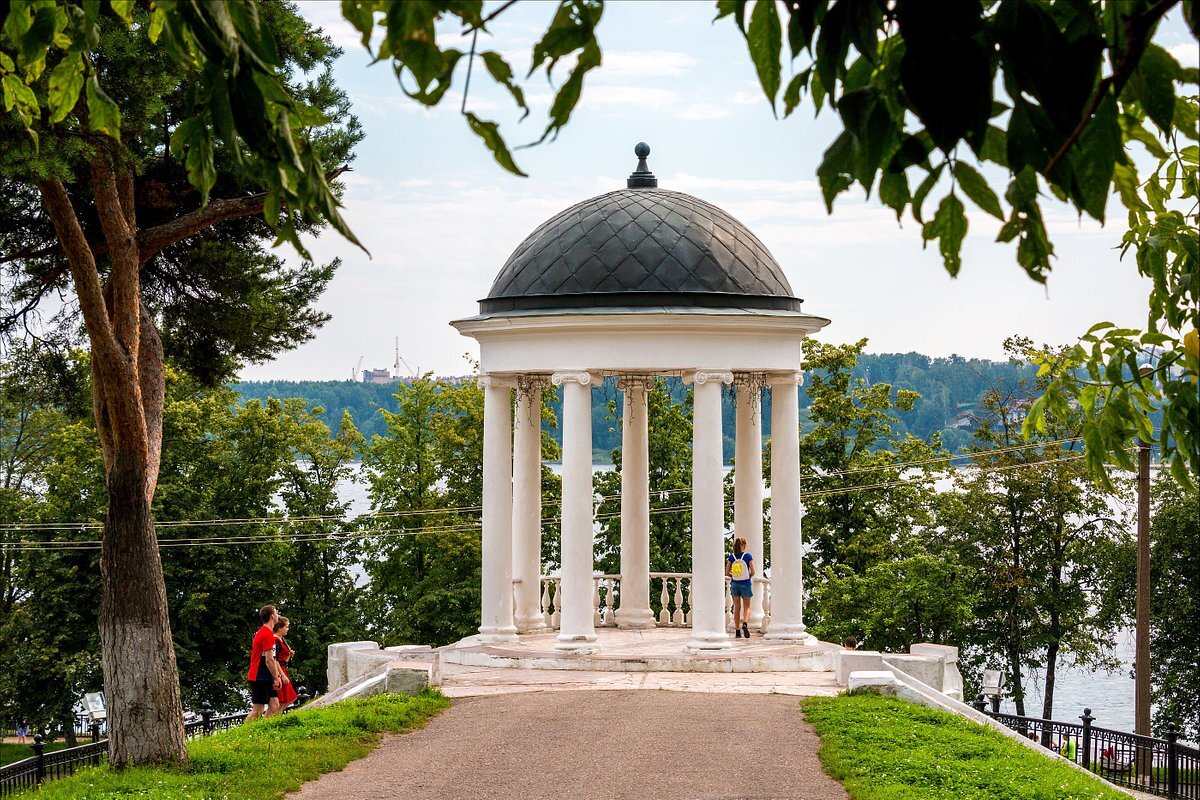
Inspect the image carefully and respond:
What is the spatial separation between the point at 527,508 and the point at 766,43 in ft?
75.9

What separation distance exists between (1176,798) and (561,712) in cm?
1081

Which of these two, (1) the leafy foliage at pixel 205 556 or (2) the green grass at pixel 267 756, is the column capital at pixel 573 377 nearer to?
(2) the green grass at pixel 267 756

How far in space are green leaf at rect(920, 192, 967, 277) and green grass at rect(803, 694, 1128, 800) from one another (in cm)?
1096

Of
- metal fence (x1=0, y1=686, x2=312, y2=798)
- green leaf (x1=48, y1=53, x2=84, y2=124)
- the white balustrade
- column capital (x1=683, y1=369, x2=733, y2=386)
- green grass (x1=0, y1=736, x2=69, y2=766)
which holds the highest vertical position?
column capital (x1=683, y1=369, x2=733, y2=386)

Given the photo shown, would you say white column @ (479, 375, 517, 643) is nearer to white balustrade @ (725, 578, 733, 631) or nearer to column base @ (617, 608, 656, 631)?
column base @ (617, 608, 656, 631)

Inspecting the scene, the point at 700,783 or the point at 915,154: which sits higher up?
the point at 915,154

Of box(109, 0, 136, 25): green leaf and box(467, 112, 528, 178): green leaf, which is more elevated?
Result: box(109, 0, 136, 25): green leaf

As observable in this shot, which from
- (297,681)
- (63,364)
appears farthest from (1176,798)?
(297,681)

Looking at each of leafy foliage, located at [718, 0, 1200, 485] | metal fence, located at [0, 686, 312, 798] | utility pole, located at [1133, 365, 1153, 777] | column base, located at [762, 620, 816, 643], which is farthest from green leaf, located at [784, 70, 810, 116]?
utility pole, located at [1133, 365, 1153, 777]

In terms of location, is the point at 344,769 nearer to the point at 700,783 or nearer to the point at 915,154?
the point at 700,783

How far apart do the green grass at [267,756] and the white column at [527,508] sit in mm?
6055

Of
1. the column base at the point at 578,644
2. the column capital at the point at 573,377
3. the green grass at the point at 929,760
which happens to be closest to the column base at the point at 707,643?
the column base at the point at 578,644

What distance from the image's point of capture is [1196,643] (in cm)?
4122

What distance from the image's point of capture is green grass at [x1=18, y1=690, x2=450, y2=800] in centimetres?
1291
